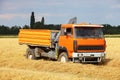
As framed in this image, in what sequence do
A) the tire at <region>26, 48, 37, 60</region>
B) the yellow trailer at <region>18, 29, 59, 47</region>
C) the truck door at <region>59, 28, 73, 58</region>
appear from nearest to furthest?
the truck door at <region>59, 28, 73, 58</region> → the yellow trailer at <region>18, 29, 59, 47</region> → the tire at <region>26, 48, 37, 60</region>

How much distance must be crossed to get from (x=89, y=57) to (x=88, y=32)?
1.47 meters

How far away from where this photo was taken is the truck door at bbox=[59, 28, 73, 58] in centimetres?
2722

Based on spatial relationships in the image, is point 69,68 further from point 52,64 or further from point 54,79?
point 54,79

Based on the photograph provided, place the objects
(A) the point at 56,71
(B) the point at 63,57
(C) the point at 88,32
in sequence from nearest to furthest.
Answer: (A) the point at 56,71, (C) the point at 88,32, (B) the point at 63,57

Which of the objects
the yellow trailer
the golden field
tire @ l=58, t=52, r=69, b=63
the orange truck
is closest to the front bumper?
the orange truck

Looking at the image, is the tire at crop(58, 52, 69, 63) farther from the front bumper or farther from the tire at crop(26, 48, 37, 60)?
the tire at crop(26, 48, 37, 60)

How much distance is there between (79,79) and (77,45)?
10.7m

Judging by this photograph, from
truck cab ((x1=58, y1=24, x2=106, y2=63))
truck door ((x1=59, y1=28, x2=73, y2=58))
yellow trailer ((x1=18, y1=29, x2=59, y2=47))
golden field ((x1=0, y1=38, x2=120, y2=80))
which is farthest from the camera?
yellow trailer ((x1=18, y1=29, x2=59, y2=47))

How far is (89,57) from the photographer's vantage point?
90.3 feet

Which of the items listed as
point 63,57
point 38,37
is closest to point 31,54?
point 38,37

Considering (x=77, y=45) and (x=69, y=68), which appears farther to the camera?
(x=77, y=45)

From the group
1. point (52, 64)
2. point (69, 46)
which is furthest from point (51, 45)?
point (52, 64)

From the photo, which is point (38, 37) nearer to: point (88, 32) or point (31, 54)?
point (31, 54)

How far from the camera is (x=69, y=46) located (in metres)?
27.3
